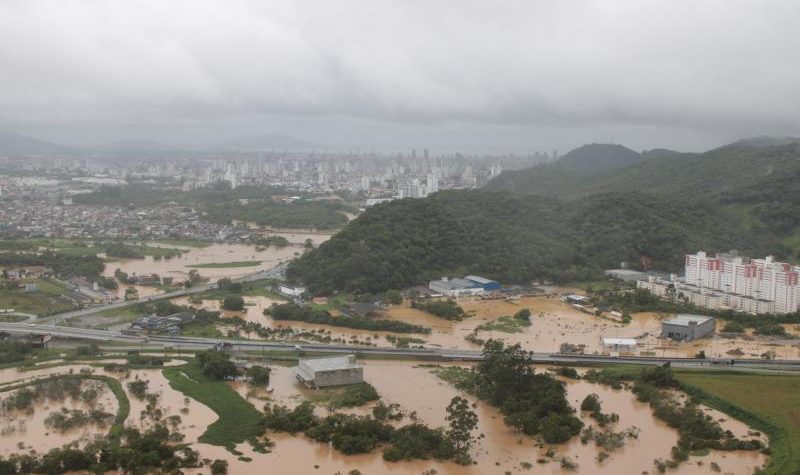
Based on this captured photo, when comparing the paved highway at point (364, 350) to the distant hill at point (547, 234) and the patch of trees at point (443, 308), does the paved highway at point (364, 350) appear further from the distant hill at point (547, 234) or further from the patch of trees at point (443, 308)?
the distant hill at point (547, 234)

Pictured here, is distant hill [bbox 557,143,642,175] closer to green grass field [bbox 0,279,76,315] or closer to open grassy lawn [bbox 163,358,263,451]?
green grass field [bbox 0,279,76,315]

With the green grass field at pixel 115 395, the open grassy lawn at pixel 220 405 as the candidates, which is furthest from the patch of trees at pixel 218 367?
the green grass field at pixel 115 395

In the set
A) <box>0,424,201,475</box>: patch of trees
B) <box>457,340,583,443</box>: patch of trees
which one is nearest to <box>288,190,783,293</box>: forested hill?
<box>457,340,583,443</box>: patch of trees

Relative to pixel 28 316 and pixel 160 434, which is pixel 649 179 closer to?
pixel 28 316

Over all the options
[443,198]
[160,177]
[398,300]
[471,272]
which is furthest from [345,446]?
[160,177]

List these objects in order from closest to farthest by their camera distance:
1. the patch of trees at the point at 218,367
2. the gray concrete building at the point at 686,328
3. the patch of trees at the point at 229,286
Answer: the patch of trees at the point at 218,367 → the gray concrete building at the point at 686,328 → the patch of trees at the point at 229,286
